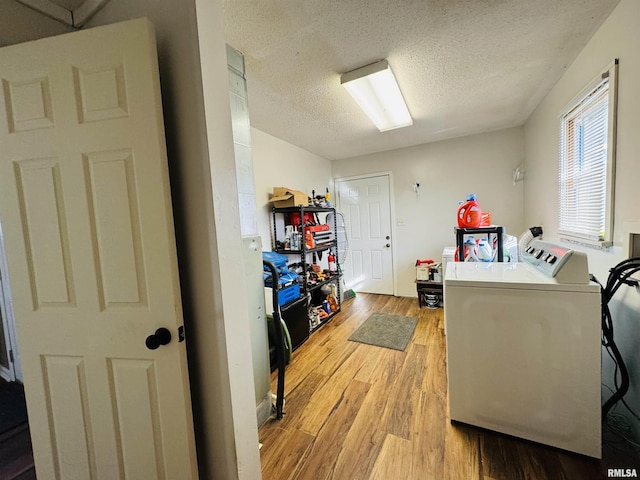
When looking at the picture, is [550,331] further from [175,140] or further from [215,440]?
[175,140]

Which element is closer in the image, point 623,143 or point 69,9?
point 69,9

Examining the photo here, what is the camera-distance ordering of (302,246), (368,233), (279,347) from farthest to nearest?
(368,233) → (302,246) → (279,347)

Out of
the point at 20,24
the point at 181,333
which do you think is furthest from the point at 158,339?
→ the point at 20,24

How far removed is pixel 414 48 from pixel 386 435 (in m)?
2.42

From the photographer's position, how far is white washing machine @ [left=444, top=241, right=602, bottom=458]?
120 centimetres

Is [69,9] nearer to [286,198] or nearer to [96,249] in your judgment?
[96,249]

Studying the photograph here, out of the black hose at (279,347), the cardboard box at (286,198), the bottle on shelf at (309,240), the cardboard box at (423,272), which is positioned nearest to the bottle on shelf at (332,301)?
the bottle on shelf at (309,240)

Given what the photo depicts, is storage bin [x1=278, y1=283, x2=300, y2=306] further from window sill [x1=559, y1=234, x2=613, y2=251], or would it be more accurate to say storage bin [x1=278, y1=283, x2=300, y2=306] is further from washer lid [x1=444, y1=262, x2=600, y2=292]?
window sill [x1=559, y1=234, x2=613, y2=251]

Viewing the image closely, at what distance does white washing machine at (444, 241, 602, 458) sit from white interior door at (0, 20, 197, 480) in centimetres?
142

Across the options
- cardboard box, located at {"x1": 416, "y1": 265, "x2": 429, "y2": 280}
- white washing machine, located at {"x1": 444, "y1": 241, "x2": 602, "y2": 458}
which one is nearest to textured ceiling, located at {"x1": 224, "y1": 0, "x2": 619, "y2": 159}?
white washing machine, located at {"x1": 444, "y1": 241, "x2": 602, "y2": 458}

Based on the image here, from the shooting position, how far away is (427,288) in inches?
135

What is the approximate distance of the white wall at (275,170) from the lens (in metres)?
2.83

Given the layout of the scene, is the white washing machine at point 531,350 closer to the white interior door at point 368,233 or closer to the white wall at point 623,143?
the white wall at point 623,143

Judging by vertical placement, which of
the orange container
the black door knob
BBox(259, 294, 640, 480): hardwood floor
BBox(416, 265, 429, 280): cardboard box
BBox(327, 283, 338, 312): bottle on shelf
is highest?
the orange container
